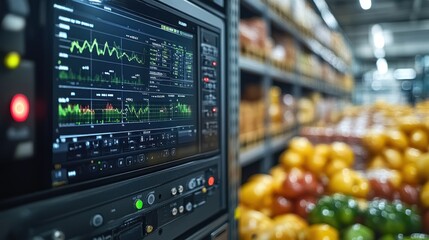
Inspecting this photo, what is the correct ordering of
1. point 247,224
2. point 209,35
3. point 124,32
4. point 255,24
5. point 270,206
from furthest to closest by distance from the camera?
point 255,24 < point 270,206 < point 247,224 < point 209,35 < point 124,32

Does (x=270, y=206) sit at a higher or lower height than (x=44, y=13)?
lower

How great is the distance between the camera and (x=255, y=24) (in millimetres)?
2551

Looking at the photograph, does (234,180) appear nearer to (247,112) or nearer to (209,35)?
(209,35)

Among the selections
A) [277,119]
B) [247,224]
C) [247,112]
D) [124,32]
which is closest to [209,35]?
[124,32]

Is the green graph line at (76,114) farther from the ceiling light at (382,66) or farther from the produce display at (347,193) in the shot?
the ceiling light at (382,66)

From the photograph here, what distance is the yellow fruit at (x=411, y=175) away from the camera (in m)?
2.22

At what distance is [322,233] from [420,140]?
1.43m

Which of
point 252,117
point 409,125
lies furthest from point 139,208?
point 409,125

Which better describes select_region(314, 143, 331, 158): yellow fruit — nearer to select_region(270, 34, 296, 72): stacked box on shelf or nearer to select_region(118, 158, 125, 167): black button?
select_region(270, 34, 296, 72): stacked box on shelf

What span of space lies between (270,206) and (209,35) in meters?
1.30

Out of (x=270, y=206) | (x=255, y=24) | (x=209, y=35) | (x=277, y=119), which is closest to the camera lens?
(x=209, y=35)

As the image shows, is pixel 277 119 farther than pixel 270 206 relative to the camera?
Yes

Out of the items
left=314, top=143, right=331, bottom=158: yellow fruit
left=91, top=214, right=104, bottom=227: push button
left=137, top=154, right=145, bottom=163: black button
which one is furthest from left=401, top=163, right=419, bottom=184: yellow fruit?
left=91, top=214, right=104, bottom=227: push button

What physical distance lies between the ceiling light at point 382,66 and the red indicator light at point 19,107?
16.4 m
